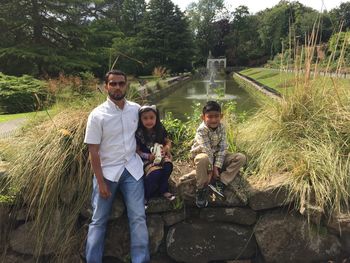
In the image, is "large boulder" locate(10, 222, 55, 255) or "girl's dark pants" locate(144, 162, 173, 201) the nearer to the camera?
"girl's dark pants" locate(144, 162, 173, 201)

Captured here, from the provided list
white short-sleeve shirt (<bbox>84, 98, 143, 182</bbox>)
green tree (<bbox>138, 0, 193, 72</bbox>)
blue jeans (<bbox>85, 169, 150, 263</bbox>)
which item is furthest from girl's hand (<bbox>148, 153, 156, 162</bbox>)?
green tree (<bbox>138, 0, 193, 72</bbox>)

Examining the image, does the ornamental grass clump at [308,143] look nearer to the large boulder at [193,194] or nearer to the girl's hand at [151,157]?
the large boulder at [193,194]

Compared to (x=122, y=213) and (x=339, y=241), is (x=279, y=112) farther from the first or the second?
(x=122, y=213)

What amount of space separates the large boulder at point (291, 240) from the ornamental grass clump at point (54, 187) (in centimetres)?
142

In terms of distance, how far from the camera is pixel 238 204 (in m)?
2.86

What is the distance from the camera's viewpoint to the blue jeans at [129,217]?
2627mm

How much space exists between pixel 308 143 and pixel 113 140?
1.60 metres

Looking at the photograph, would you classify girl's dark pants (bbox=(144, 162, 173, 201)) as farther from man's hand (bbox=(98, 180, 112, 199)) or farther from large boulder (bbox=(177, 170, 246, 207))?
man's hand (bbox=(98, 180, 112, 199))

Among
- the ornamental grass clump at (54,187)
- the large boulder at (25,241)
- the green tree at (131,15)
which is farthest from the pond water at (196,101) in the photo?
the green tree at (131,15)

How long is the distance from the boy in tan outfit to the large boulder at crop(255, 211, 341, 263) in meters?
0.43

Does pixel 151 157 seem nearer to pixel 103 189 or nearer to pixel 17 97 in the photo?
pixel 103 189

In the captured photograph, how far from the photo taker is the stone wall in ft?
9.23

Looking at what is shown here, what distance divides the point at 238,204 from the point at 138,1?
51.2 metres

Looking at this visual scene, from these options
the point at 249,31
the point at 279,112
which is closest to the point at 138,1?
the point at 249,31
